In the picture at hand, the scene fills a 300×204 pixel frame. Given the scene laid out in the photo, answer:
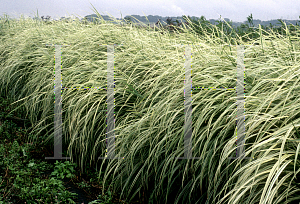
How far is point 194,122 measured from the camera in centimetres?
212

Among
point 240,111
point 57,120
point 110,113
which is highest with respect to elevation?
point 240,111

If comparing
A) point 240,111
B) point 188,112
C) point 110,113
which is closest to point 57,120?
point 110,113

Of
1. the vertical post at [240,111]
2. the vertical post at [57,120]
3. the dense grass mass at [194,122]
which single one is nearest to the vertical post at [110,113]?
the dense grass mass at [194,122]

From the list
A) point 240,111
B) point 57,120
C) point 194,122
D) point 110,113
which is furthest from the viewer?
point 57,120

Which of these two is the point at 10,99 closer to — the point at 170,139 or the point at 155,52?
the point at 155,52

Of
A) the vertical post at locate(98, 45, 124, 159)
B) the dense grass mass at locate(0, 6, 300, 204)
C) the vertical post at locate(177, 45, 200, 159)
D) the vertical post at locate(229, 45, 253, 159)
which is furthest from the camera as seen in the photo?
the vertical post at locate(98, 45, 124, 159)

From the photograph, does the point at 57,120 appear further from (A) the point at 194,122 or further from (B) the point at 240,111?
(B) the point at 240,111

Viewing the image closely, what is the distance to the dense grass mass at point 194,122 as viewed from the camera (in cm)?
164

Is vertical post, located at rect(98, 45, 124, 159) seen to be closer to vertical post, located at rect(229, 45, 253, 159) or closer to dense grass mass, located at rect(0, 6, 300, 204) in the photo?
dense grass mass, located at rect(0, 6, 300, 204)

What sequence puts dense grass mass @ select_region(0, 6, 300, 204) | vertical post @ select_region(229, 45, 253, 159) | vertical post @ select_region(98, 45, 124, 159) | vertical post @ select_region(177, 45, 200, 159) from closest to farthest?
dense grass mass @ select_region(0, 6, 300, 204)
vertical post @ select_region(229, 45, 253, 159)
vertical post @ select_region(177, 45, 200, 159)
vertical post @ select_region(98, 45, 124, 159)

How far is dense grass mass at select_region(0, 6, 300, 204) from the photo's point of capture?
1644 mm

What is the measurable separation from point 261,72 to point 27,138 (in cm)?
274

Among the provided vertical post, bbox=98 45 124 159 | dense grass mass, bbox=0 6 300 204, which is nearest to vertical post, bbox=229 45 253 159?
dense grass mass, bbox=0 6 300 204

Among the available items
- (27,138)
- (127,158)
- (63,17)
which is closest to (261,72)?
(127,158)
